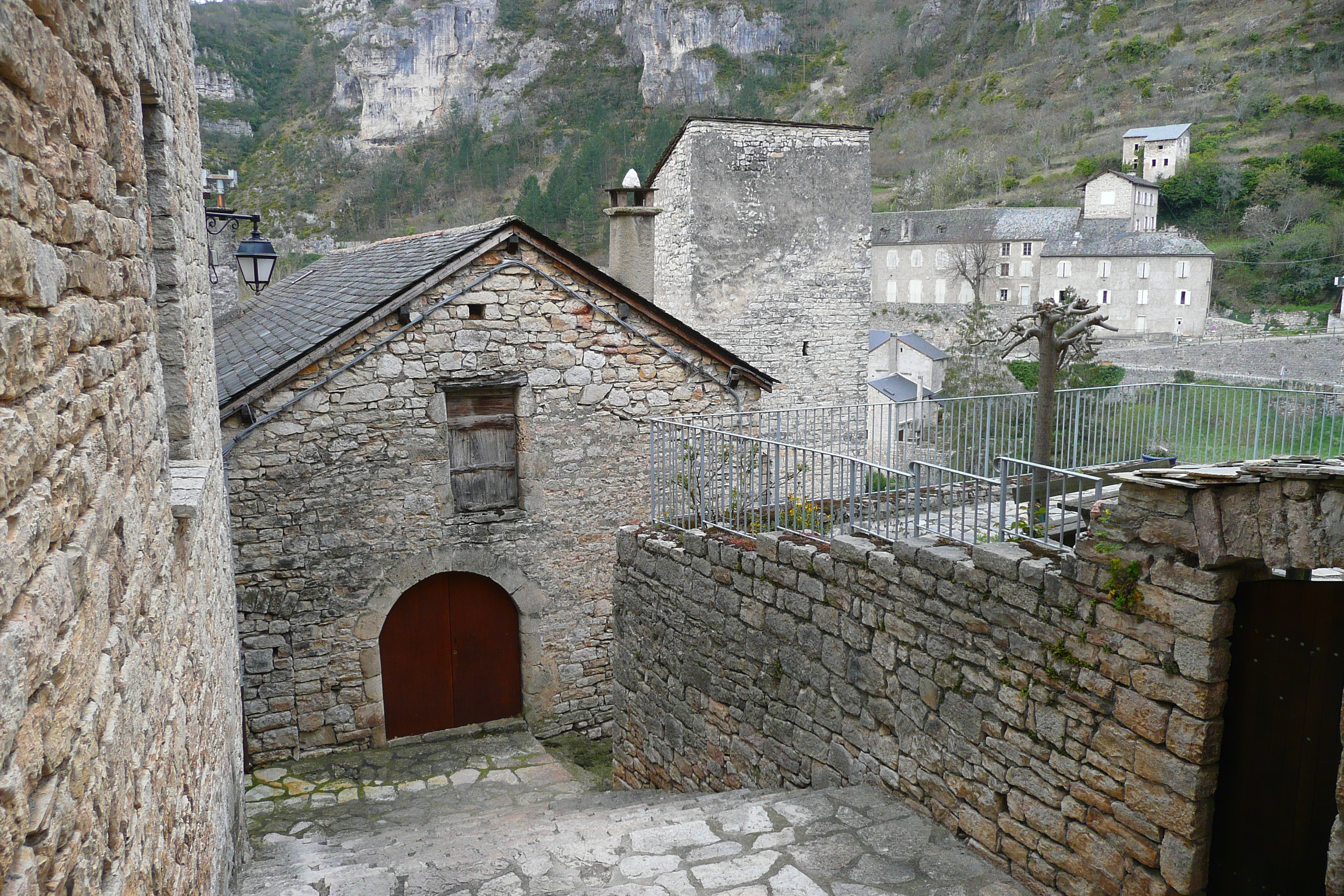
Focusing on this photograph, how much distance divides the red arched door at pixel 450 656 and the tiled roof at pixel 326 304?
8.26 feet

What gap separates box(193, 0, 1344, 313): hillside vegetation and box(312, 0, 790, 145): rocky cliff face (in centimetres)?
94

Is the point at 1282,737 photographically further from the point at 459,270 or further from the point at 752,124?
the point at 752,124

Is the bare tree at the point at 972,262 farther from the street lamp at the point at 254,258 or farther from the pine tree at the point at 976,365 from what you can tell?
the street lamp at the point at 254,258

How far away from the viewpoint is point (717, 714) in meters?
6.36

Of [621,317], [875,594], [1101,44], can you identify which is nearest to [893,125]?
[1101,44]

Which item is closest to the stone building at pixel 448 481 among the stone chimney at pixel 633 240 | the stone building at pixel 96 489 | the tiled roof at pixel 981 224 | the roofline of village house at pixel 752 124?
the stone chimney at pixel 633 240

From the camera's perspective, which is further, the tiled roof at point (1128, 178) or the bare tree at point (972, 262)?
the bare tree at point (972, 262)

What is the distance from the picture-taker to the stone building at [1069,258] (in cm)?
4141

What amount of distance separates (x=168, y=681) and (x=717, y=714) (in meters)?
4.16

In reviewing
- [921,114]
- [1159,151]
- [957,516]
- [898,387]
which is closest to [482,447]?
[957,516]

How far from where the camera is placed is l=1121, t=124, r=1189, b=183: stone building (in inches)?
1982

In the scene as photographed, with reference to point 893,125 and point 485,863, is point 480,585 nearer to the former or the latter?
point 485,863

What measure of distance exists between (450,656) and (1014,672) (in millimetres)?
6285

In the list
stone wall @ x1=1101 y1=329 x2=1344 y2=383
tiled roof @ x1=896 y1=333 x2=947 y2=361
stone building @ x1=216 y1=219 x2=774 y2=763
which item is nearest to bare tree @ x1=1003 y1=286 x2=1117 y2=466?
stone building @ x1=216 y1=219 x2=774 y2=763
